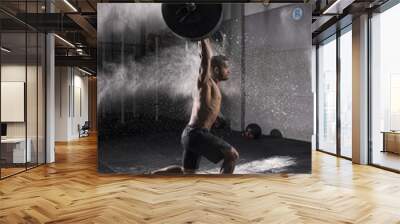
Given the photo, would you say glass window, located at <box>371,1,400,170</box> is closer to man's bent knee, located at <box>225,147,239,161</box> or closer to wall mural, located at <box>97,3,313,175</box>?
wall mural, located at <box>97,3,313,175</box>

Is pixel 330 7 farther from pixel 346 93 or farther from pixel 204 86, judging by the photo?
pixel 346 93

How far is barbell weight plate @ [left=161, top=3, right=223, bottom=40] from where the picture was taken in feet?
19.4

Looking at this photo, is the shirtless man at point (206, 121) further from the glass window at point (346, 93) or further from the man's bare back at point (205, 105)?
the glass window at point (346, 93)

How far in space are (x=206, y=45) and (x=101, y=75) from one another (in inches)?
70.8

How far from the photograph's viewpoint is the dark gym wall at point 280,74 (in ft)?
19.2

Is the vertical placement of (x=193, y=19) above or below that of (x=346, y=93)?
above

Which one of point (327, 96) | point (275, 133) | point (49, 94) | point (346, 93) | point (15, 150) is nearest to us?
point (275, 133)

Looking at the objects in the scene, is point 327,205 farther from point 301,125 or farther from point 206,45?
point 206,45

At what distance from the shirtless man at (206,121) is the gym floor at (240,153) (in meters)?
0.10

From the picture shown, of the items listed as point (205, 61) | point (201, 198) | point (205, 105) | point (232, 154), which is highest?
point (205, 61)

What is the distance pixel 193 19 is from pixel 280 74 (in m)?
1.70

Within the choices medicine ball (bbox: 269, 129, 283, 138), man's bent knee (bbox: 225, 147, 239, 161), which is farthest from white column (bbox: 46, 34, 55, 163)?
medicine ball (bbox: 269, 129, 283, 138)

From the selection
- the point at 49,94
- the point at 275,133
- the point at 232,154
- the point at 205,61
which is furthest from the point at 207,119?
the point at 49,94

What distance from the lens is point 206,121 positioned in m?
5.91
